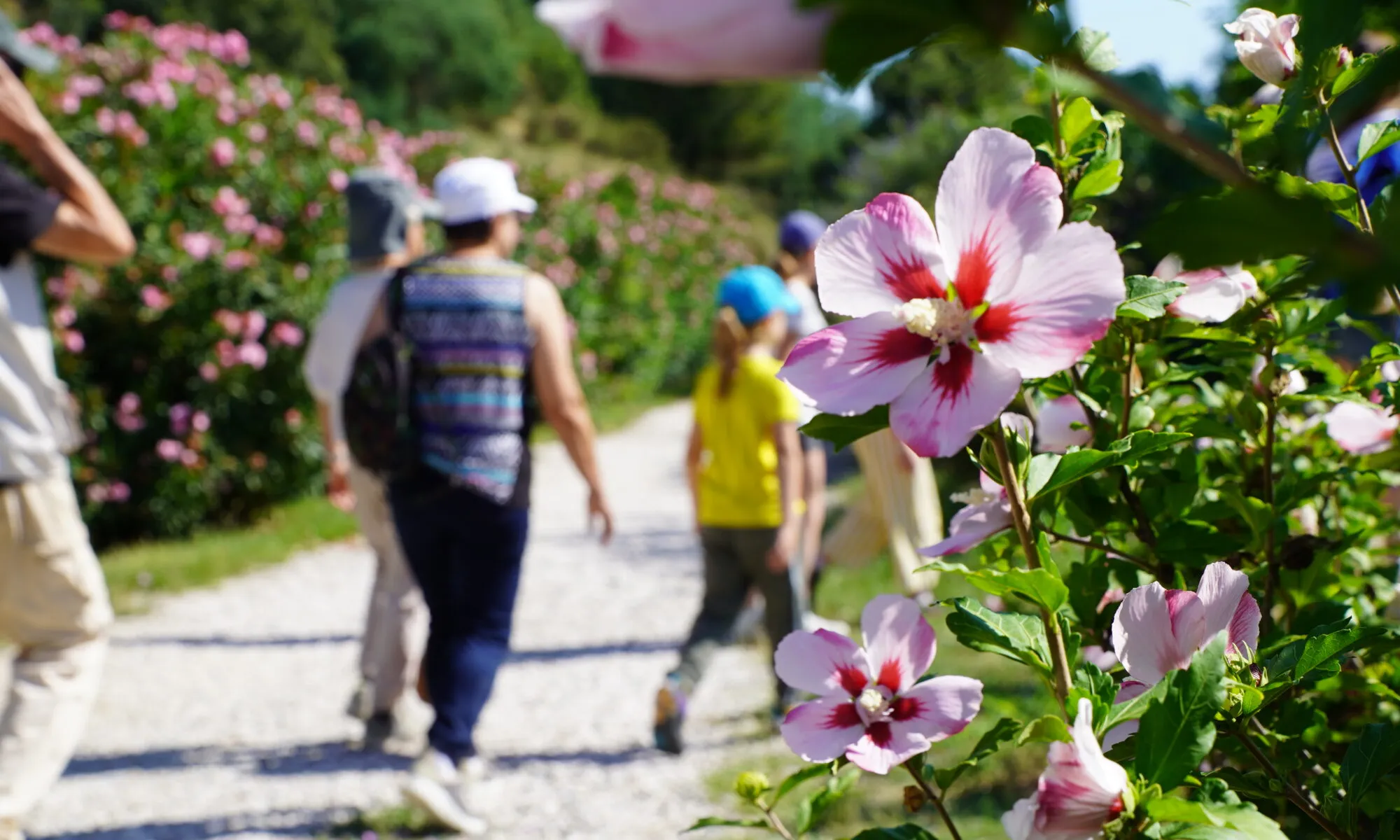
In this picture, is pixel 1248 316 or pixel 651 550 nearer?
pixel 1248 316

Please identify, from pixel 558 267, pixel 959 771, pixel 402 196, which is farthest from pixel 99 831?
pixel 558 267

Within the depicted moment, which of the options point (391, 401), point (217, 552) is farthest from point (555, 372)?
point (217, 552)

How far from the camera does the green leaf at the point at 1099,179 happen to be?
95 cm

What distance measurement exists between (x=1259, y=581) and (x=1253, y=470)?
18cm

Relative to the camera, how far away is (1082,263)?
72 centimetres

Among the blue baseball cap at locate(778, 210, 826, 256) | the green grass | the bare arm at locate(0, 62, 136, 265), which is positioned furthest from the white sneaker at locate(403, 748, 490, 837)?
the green grass

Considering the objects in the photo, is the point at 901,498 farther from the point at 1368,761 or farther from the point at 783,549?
the point at 1368,761

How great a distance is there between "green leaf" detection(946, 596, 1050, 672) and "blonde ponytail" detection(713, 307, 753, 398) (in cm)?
290

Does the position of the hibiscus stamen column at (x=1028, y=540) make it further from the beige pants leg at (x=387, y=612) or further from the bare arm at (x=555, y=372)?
the beige pants leg at (x=387, y=612)

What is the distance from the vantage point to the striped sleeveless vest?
3088 millimetres

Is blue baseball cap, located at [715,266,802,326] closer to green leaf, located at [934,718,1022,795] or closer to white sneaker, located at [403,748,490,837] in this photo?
white sneaker, located at [403,748,490,837]

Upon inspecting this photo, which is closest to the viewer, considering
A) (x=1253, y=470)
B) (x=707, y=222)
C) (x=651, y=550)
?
(x=1253, y=470)

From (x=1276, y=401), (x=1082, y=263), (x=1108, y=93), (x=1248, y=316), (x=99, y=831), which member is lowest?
(x=99, y=831)

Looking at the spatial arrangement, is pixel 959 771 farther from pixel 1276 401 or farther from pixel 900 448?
pixel 900 448
